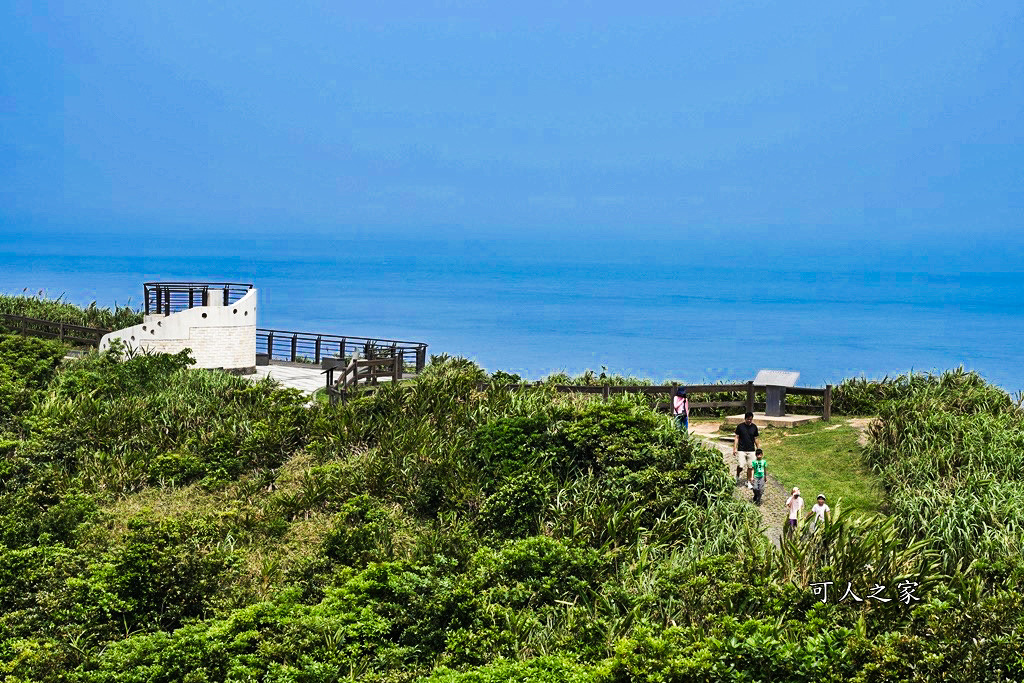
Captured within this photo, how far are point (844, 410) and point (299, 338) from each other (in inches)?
732

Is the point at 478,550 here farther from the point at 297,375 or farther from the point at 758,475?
the point at 297,375

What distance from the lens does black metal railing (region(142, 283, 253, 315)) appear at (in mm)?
29141

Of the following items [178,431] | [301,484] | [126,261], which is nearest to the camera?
[301,484]

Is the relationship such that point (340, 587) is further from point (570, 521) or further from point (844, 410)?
point (844, 410)

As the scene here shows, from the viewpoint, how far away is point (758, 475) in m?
15.3

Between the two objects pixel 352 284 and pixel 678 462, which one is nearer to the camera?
pixel 678 462

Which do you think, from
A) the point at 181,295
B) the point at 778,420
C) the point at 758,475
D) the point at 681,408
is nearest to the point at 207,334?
the point at 181,295

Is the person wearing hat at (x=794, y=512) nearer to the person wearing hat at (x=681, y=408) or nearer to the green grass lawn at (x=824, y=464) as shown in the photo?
the green grass lawn at (x=824, y=464)

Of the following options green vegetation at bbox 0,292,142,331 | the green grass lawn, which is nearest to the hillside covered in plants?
the green grass lawn

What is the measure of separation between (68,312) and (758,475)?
3051 cm

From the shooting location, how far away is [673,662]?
938 cm

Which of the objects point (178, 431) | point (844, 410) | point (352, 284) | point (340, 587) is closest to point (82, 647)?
point (340, 587)

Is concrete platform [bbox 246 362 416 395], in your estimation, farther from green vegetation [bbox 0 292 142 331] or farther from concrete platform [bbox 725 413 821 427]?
concrete platform [bbox 725 413 821 427]

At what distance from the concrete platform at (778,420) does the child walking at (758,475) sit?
5.62 meters
